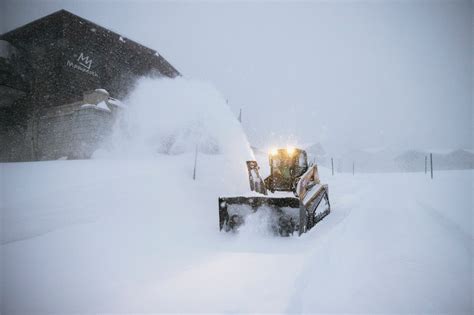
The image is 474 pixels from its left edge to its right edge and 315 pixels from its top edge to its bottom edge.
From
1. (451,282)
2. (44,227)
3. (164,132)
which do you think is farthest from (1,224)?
(164,132)

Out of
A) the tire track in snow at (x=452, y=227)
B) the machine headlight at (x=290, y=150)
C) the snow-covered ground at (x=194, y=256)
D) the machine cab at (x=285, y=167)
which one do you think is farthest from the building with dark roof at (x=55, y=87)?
the tire track in snow at (x=452, y=227)

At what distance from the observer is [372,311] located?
251 cm

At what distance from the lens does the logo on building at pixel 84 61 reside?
584 inches

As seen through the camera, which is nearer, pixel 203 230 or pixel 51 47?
pixel 203 230

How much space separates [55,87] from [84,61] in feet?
7.85

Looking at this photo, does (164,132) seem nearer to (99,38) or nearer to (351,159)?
(99,38)

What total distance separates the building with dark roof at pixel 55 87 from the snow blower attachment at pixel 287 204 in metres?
10.5

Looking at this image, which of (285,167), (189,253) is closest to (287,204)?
(285,167)

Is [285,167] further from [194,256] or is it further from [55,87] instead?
[55,87]

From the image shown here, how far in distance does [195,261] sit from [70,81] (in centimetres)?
1569

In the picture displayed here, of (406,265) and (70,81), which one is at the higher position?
(70,81)

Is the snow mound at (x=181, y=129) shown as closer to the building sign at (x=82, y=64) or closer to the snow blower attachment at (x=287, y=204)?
the building sign at (x=82, y=64)

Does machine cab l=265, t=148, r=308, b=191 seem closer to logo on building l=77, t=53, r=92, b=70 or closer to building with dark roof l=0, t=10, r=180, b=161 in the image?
building with dark roof l=0, t=10, r=180, b=161

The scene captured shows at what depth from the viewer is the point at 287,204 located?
17.0ft
